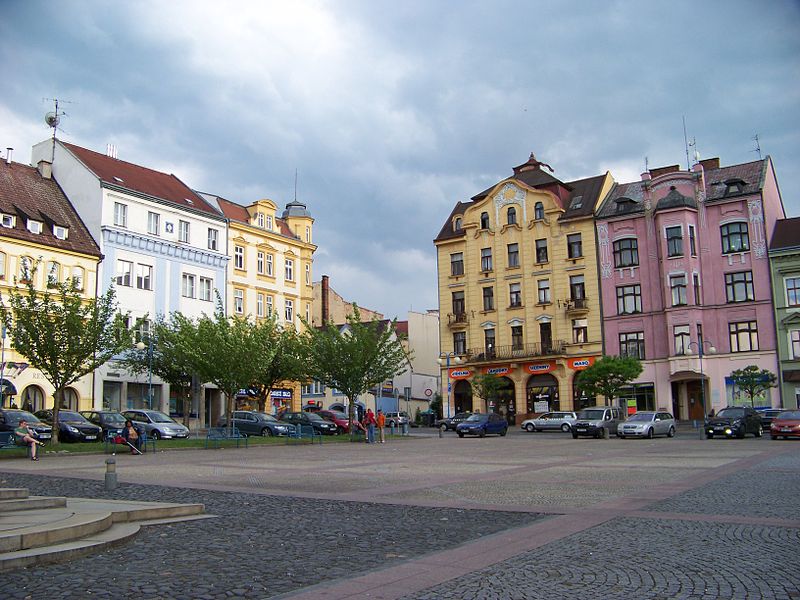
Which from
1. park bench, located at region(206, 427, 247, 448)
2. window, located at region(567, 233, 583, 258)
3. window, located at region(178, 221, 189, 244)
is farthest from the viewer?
window, located at region(567, 233, 583, 258)

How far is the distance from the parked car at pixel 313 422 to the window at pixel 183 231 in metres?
15.8

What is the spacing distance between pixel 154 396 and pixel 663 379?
114 ft

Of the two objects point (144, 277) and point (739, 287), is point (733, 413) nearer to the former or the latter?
point (739, 287)

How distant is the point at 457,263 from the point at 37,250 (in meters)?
33.3

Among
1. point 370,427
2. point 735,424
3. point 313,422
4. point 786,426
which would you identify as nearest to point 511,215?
point 313,422

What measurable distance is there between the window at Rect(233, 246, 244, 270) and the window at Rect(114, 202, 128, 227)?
9.84 meters

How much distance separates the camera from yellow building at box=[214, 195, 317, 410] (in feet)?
196

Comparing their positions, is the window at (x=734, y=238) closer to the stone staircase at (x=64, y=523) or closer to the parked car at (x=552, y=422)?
the parked car at (x=552, y=422)

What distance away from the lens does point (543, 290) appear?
61.8 metres

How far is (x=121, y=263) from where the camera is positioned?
51.1 metres

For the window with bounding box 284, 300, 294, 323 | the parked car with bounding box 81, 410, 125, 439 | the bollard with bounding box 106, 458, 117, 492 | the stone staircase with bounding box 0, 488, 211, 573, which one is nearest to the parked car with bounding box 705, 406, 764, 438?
the parked car with bounding box 81, 410, 125, 439

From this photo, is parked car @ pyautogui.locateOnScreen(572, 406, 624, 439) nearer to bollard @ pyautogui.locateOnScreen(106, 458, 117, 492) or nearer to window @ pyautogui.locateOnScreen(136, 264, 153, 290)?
window @ pyautogui.locateOnScreen(136, 264, 153, 290)

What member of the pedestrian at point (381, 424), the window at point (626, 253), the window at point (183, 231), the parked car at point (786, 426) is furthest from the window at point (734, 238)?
the window at point (183, 231)

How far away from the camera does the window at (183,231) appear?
182 ft
